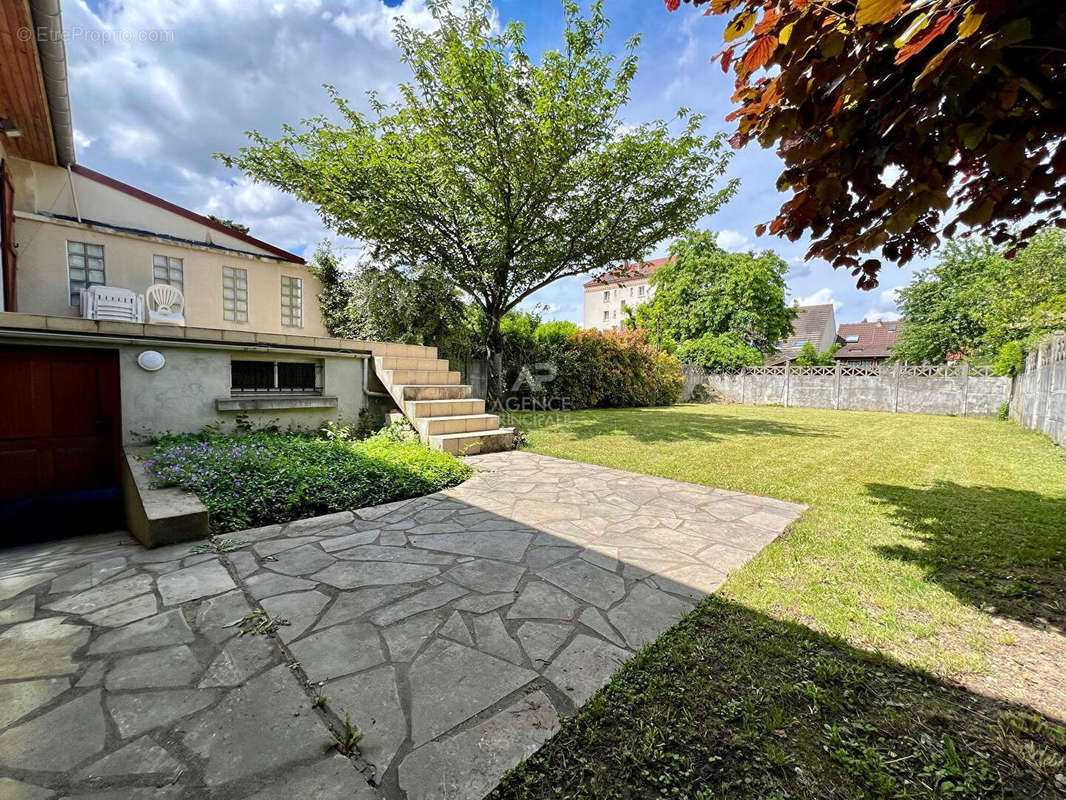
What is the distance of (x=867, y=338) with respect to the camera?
35.8m


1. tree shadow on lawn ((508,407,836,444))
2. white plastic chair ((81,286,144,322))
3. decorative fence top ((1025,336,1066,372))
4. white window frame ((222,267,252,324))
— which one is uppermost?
white window frame ((222,267,252,324))

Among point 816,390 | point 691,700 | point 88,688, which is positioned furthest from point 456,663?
point 816,390

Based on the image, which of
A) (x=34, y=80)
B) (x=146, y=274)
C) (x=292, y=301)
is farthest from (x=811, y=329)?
(x=34, y=80)

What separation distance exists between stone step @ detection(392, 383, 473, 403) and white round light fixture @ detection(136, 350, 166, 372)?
8.54 feet

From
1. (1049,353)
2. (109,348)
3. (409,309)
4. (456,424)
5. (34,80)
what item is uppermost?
(34,80)

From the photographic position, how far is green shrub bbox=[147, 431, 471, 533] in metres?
3.39

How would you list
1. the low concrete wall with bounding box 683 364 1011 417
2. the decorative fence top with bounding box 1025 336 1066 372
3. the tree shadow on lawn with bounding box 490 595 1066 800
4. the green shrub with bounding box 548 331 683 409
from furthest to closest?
the low concrete wall with bounding box 683 364 1011 417 → the green shrub with bounding box 548 331 683 409 → the decorative fence top with bounding box 1025 336 1066 372 → the tree shadow on lawn with bounding box 490 595 1066 800

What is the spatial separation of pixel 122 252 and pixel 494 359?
8.10m

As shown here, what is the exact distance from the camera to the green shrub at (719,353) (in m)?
18.4

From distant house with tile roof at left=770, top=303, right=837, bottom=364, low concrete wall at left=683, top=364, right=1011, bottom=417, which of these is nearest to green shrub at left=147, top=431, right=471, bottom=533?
low concrete wall at left=683, top=364, right=1011, bottom=417

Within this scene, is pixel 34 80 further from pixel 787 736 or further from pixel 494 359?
pixel 787 736

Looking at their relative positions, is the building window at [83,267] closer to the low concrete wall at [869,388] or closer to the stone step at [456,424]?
the stone step at [456,424]

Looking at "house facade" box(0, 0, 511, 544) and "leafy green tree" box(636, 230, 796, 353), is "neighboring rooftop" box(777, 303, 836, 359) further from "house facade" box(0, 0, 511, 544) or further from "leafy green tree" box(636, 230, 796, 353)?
"house facade" box(0, 0, 511, 544)

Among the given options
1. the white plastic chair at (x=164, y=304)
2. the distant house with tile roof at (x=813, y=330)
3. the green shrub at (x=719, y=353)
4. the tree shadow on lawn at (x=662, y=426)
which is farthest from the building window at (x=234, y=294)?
the distant house with tile roof at (x=813, y=330)
